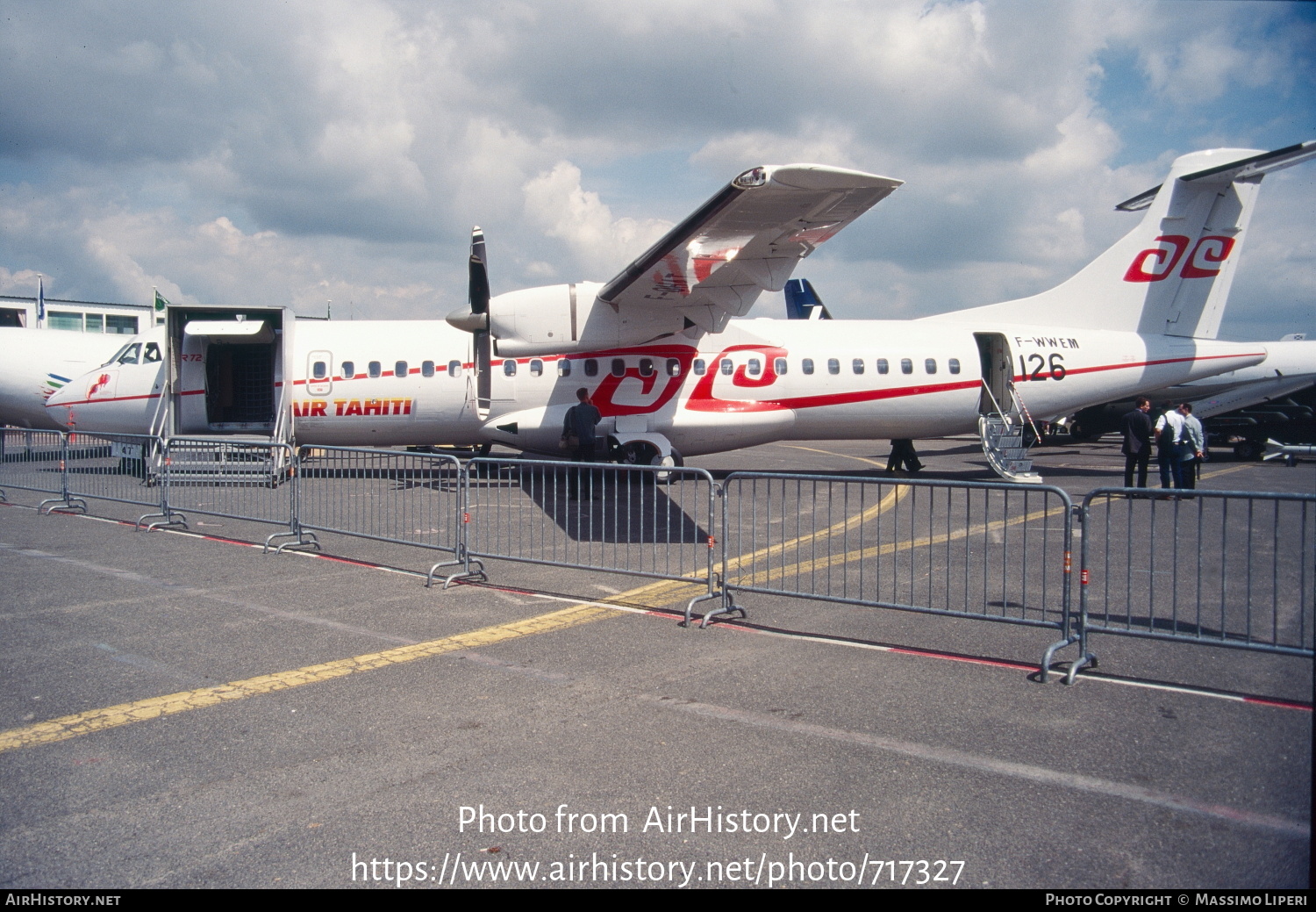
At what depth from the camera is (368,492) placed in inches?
365

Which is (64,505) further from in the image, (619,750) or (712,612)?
(619,750)

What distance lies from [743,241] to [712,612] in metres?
6.79

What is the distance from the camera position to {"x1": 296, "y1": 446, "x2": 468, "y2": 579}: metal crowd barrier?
900 cm

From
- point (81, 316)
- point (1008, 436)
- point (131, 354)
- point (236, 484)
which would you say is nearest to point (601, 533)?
A: point (236, 484)

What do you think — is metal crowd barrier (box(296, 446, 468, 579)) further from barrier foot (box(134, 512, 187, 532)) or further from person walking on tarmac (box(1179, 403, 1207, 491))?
person walking on tarmac (box(1179, 403, 1207, 491))

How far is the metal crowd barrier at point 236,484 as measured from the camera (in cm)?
990

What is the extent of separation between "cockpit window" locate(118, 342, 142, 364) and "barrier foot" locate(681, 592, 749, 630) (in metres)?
13.8

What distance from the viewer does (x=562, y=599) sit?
7.06 m

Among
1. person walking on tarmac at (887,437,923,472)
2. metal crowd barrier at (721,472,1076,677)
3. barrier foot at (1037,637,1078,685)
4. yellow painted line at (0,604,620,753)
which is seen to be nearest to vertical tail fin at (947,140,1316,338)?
person walking on tarmac at (887,437,923,472)

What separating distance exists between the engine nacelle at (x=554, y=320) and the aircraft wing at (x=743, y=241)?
11.1 inches

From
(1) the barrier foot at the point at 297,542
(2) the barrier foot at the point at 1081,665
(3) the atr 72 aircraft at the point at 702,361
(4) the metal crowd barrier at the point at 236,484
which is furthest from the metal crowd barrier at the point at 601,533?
(3) the atr 72 aircraft at the point at 702,361

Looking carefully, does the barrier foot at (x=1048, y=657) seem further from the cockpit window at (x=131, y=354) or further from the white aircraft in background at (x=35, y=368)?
the white aircraft in background at (x=35, y=368)

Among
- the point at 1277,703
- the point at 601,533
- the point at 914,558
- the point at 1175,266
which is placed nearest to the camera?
the point at 1277,703

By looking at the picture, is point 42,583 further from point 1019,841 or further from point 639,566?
point 1019,841
